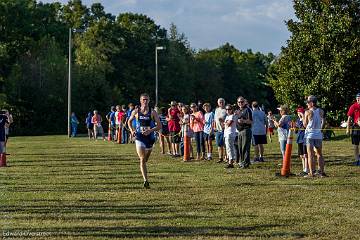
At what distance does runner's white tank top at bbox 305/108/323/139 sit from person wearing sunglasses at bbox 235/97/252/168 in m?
3.19

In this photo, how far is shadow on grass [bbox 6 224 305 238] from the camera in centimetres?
949

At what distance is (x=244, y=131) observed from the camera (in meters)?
20.2

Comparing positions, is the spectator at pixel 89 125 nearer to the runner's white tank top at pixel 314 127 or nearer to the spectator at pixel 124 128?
the spectator at pixel 124 128

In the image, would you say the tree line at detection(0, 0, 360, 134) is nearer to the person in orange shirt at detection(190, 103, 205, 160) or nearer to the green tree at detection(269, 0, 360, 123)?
the green tree at detection(269, 0, 360, 123)

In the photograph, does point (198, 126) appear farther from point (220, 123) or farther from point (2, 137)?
point (2, 137)

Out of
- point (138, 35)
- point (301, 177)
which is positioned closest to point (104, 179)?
point (301, 177)

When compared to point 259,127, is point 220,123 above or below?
above

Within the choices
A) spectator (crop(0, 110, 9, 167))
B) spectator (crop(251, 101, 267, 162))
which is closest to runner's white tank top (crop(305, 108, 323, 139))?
spectator (crop(251, 101, 267, 162))

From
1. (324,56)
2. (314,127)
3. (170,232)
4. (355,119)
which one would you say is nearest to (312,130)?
(314,127)

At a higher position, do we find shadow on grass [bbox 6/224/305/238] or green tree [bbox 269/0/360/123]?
green tree [bbox 269/0/360/123]

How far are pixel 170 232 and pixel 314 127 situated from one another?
26.6 ft

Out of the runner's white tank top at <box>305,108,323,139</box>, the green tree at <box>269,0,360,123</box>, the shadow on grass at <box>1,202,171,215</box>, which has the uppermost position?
the green tree at <box>269,0,360,123</box>

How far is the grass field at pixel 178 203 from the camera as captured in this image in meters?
9.84

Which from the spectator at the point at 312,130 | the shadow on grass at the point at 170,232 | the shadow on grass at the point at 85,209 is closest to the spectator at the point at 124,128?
the spectator at the point at 312,130
